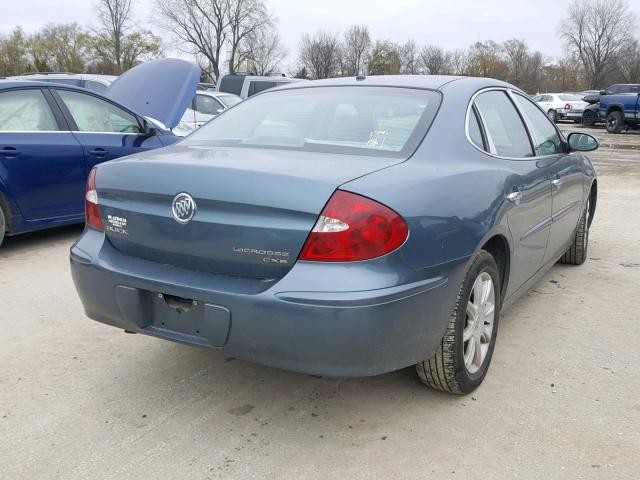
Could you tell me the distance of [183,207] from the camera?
245 centimetres

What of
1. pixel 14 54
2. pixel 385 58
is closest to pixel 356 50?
pixel 385 58

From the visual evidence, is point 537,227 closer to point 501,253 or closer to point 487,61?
point 501,253

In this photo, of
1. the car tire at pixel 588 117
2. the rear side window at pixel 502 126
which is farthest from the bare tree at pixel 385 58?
the rear side window at pixel 502 126

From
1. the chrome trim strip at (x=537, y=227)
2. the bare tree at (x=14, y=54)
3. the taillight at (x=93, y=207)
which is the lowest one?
the chrome trim strip at (x=537, y=227)

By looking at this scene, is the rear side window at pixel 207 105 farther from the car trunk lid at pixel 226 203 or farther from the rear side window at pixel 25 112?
the car trunk lid at pixel 226 203

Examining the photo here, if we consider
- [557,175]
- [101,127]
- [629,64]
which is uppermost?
[629,64]

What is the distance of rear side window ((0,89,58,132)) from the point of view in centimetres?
527

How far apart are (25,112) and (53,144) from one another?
35 cm

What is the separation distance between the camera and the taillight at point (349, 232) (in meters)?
2.22

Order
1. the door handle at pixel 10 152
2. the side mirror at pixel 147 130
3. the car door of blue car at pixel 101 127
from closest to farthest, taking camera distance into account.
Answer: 1. the door handle at pixel 10 152
2. the car door of blue car at pixel 101 127
3. the side mirror at pixel 147 130

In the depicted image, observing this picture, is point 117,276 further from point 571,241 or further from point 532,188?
point 571,241

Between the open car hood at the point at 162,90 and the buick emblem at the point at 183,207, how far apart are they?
4953 mm

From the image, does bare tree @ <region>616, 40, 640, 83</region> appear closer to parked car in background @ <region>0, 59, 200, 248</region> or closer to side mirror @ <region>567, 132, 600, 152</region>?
side mirror @ <region>567, 132, 600, 152</region>

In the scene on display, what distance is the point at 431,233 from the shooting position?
2.39 metres
